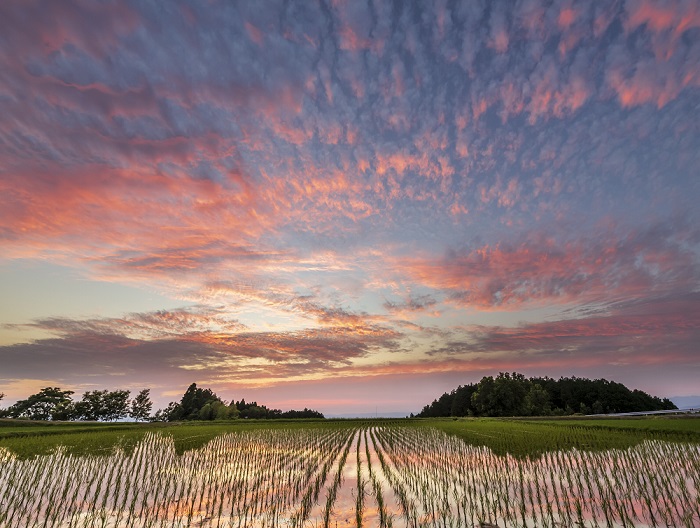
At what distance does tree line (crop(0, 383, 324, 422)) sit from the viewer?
96062 millimetres

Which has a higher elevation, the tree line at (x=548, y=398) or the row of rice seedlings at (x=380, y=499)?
the tree line at (x=548, y=398)

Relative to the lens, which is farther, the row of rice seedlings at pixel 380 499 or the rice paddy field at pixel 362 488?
the rice paddy field at pixel 362 488

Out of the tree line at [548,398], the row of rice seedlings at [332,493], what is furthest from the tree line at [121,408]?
the row of rice seedlings at [332,493]

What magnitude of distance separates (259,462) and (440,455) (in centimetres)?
968

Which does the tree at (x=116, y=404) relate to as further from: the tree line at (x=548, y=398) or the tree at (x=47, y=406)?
the tree line at (x=548, y=398)

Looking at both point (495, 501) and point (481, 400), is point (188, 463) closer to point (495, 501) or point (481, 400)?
point (495, 501)

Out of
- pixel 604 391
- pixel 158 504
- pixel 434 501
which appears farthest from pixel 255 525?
pixel 604 391

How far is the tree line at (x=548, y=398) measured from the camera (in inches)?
3748

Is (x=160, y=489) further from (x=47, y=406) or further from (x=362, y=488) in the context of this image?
(x=47, y=406)

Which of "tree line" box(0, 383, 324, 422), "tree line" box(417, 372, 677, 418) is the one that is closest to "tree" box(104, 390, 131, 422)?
"tree line" box(0, 383, 324, 422)

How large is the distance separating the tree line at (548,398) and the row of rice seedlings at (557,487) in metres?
82.2

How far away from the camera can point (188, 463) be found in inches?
725

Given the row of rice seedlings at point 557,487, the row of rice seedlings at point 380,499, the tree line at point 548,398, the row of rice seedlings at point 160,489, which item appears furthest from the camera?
the tree line at point 548,398

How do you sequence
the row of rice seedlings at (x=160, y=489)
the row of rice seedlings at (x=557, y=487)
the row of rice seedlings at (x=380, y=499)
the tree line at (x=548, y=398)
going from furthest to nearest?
the tree line at (x=548, y=398) < the row of rice seedlings at (x=160, y=489) < the row of rice seedlings at (x=557, y=487) < the row of rice seedlings at (x=380, y=499)
